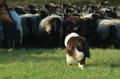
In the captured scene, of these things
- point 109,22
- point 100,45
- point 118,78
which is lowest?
point 100,45

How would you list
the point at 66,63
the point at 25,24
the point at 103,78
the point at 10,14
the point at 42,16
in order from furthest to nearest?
the point at 42,16 → the point at 25,24 → the point at 10,14 → the point at 66,63 → the point at 103,78

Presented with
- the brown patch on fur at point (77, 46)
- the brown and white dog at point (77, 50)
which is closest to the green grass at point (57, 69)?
the brown and white dog at point (77, 50)

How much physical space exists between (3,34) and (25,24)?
2.64 meters

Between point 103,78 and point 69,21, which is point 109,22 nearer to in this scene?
point 69,21

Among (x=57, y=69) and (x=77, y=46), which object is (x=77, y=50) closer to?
(x=77, y=46)

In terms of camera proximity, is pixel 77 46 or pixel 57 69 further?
pixel 77 46

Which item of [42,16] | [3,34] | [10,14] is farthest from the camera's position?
[42,16]

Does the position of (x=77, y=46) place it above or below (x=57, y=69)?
above

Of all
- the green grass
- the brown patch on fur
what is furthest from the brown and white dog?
the green grass

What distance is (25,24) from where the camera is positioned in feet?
56.6

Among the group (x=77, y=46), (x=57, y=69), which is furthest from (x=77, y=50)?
(x=57, y=69)

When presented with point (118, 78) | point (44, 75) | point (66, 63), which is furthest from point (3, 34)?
point (118, 78)

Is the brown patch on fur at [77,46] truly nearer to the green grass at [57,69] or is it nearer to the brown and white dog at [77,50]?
the brown and white dog at [77,50]

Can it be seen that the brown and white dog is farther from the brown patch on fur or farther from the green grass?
the green grass
